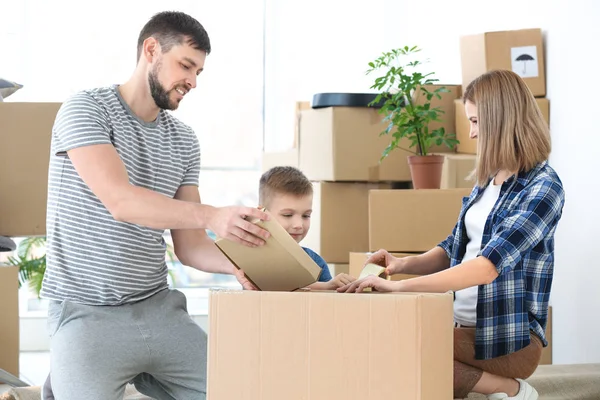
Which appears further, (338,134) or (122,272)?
(338,134)

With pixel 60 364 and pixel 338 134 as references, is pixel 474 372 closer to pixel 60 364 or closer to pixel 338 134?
pixel 60 364

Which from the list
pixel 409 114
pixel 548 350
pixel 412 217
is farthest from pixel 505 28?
pixel 548 350

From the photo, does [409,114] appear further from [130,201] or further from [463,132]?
[130,201]

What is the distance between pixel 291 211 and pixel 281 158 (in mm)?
1868

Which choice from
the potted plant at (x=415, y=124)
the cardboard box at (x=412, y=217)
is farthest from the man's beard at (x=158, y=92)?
the potted plant at (x=415, y=124)

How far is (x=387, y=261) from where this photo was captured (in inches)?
84.7

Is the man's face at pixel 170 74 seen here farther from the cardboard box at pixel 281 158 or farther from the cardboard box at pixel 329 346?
the cardboard box at pixel 281 158

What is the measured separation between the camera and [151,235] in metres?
1.94

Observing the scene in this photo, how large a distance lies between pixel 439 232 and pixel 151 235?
1.31 metres

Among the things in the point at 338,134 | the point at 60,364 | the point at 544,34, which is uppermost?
the point at 544,34

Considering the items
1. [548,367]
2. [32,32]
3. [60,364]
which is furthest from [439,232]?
[32,32]

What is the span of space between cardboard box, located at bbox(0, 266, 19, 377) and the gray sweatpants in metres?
0.89

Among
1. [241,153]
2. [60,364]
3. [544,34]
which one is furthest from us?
[241,153]

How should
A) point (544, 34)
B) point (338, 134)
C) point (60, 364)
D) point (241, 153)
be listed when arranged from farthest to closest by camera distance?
point (241, 153), point (338, 134), point (544, 34), point (60, 364)
